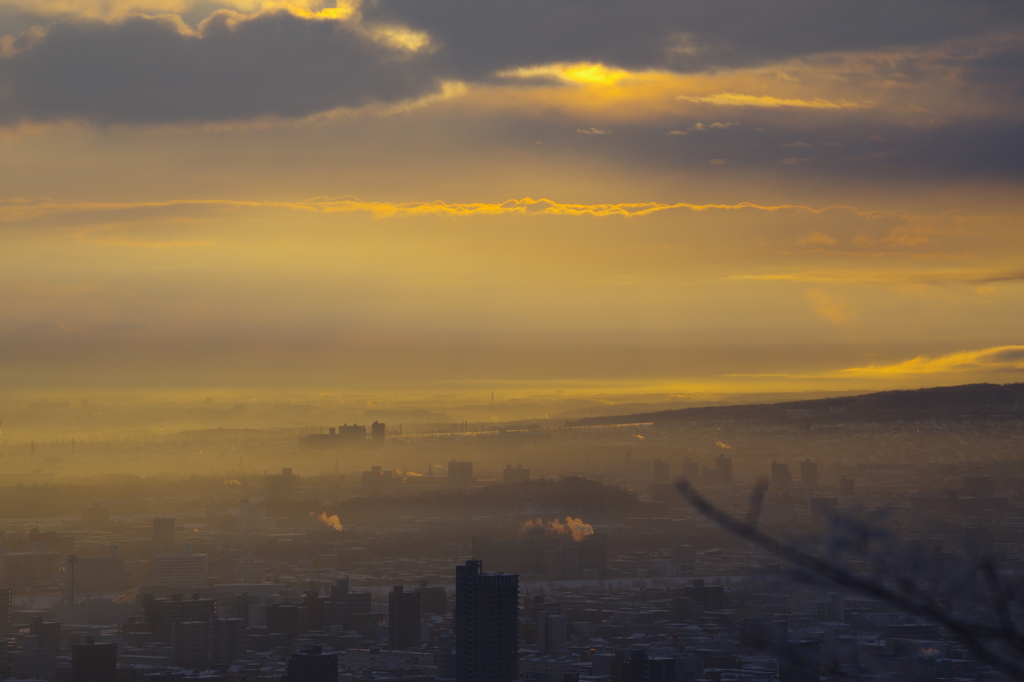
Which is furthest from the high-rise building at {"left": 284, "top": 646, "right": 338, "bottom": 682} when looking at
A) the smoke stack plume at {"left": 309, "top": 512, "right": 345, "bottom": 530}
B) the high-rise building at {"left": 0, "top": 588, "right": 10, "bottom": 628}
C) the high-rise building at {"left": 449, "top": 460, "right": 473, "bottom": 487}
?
the smoke stack plume at {"left": 309, "top": 512, "right": 345, "bottom": 530}

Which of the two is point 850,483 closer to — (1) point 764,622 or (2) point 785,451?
(2) point 785,451

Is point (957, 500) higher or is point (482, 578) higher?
point (957, 500)

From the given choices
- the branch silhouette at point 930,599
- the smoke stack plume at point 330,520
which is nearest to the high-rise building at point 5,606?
the smoke stack plume at point 330,520

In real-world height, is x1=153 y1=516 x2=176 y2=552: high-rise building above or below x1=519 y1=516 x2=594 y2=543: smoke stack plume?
below

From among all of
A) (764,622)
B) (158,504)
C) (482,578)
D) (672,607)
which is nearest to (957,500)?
(672,607)

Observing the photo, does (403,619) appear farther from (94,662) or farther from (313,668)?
(94,662)

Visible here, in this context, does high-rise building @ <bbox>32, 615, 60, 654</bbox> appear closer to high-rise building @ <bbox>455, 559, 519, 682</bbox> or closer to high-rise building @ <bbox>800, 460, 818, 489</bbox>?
high-rise building @ <bbox>455, 559, 519, 682</bbox>
